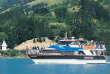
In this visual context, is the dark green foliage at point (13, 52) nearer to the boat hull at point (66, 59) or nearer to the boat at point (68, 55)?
the boat at point (68, 55)

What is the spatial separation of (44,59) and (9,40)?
67.1 metres

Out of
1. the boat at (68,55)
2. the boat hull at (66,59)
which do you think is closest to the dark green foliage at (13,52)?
the boat at (68,55)

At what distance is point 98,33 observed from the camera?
180750 millimetres

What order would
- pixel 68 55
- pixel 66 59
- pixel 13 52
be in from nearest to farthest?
pixel 68 55, pixel 66 59, pixel 13 52

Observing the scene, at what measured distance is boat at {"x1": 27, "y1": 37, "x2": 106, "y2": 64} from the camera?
110562mm

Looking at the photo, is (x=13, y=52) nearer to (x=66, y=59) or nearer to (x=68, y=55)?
(x=66, y=59)

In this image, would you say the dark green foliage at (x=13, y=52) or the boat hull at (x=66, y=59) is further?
the dark green foliage at (x=13, y=52)

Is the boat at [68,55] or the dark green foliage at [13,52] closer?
the boat at [68,55]

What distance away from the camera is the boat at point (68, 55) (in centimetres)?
11056

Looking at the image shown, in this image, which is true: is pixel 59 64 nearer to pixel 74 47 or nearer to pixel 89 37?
pixel 74 47

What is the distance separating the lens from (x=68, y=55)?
11044cm

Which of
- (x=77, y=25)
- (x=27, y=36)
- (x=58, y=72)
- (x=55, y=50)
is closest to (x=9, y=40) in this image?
(x=27, y=36)

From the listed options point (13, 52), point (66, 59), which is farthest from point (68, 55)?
point (13, 52)

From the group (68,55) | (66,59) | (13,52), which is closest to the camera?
(68,55)
